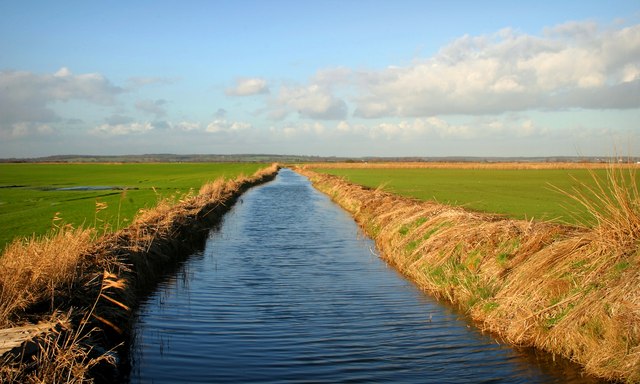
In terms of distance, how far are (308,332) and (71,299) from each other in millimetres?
4033

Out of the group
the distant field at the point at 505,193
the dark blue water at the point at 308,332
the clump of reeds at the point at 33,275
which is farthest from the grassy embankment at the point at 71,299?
the distant field at the point at 505,193

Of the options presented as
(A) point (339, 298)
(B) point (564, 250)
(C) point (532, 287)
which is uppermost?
(B) point (564, 250)

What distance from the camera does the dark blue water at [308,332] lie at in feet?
25.1

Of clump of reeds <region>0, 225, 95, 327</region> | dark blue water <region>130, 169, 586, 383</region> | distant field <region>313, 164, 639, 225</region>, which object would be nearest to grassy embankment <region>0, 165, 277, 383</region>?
clump of reeds <region>0, 225, 95, 327</region>

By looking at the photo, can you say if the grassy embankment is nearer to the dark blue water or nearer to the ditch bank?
the dark blue water

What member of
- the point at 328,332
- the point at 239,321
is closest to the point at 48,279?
the point at 239,321

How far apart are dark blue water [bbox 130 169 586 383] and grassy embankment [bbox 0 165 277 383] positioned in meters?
0.54

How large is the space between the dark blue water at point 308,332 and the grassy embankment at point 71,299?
54cm

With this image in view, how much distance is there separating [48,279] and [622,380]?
8.57 metres

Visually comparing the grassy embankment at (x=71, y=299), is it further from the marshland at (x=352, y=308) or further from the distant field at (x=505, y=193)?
the distant field at (x=505, y=193)

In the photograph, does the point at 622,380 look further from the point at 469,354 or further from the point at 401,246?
the point at 401,246

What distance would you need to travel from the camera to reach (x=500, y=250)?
37.8 ft

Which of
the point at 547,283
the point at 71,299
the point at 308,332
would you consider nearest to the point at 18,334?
the point at 71,299

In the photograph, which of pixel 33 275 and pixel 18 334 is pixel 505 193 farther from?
pixel 18 334
